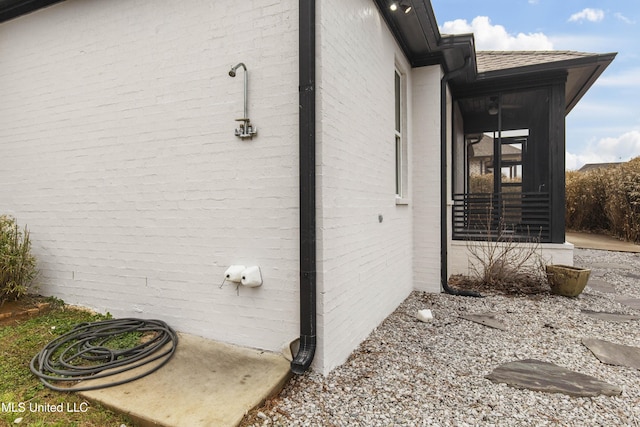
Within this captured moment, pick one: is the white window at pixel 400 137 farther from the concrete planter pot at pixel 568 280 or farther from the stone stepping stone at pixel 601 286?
the stone stepping stone at pixel 601 286

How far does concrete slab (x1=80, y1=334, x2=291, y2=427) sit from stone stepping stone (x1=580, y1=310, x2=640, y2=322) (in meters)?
3.67

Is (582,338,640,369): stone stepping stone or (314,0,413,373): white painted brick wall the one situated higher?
(314,0,413,373): white painted brick wall

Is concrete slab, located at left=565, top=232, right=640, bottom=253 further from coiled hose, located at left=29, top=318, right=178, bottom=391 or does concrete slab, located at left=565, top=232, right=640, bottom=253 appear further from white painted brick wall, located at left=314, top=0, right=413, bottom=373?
coiled hose, located at left=29, top=318, right=178, bottom=391

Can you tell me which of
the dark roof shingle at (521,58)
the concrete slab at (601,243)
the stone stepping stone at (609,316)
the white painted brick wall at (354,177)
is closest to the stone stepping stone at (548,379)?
the white painted brick wall at (354,177)

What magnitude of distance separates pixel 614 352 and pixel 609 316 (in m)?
1.23

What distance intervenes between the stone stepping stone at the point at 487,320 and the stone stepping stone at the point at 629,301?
195 cm

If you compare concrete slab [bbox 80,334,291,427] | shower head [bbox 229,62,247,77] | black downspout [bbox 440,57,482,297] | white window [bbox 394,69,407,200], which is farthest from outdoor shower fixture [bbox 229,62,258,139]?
black downspout [bbox 440,57,482,297]

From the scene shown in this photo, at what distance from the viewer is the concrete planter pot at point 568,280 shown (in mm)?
4672

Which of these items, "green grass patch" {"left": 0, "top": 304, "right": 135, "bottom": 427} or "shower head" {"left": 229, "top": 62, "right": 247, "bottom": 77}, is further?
"shower head" {"left": 229, "top": 62, "right": 247, "bottom": 77}

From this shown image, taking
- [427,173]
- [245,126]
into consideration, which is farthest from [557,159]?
[245,126]

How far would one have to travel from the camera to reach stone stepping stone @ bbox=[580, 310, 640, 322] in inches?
154

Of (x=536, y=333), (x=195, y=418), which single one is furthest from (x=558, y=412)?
(x=195, y=418)

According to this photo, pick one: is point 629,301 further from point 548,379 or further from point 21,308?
point 21,308

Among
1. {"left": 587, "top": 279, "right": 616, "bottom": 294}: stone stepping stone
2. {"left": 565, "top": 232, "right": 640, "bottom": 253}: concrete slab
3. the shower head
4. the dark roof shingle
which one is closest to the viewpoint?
the shower head
